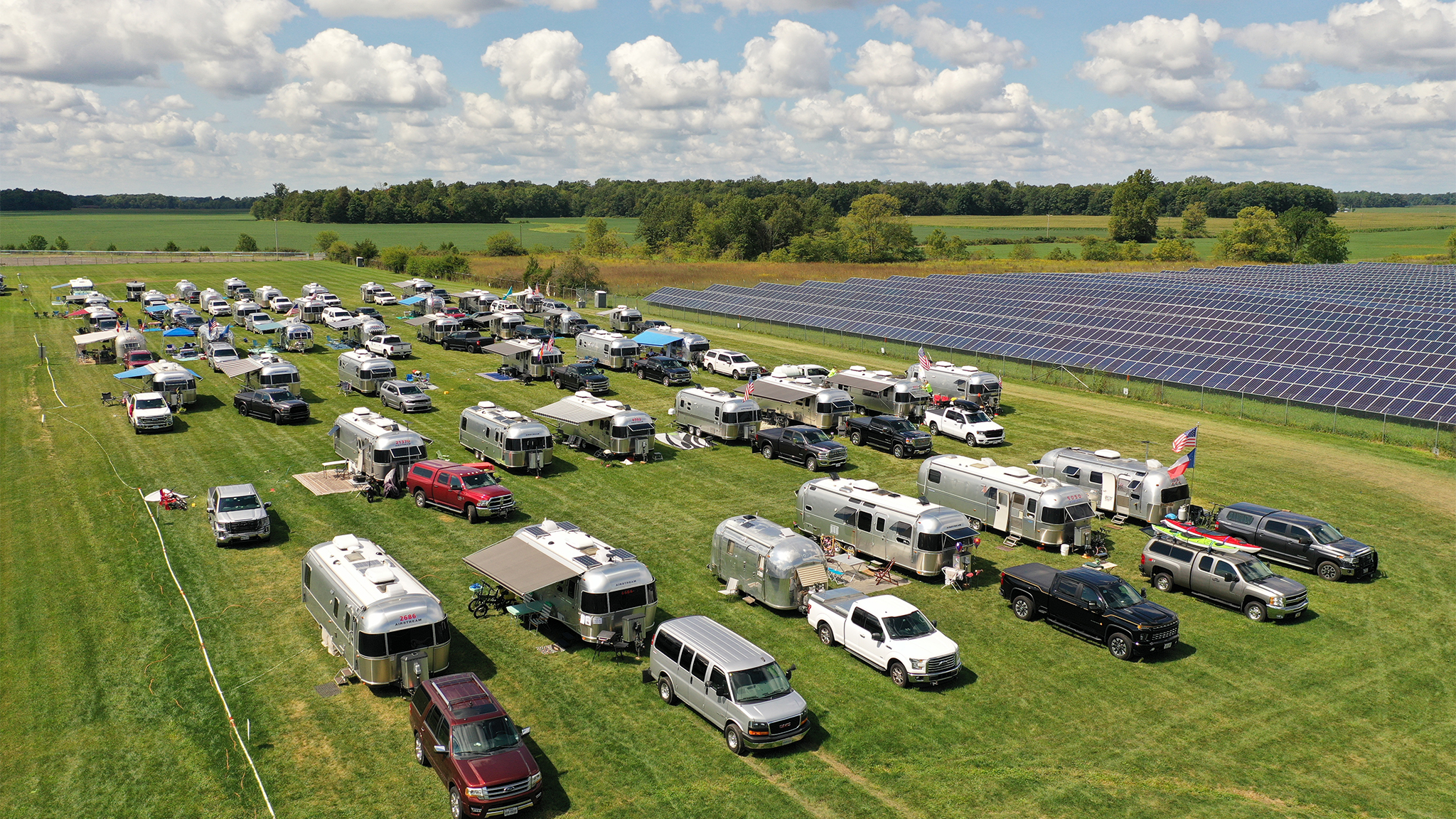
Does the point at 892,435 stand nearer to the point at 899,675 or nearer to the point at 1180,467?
the point at 1180,467

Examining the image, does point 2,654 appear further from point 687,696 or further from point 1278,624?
point 1278,624

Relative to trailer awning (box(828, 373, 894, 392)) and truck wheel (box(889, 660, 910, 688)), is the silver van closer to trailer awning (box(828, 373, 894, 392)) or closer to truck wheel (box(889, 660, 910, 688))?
truck wheel (box(889, 660, 910, 688))

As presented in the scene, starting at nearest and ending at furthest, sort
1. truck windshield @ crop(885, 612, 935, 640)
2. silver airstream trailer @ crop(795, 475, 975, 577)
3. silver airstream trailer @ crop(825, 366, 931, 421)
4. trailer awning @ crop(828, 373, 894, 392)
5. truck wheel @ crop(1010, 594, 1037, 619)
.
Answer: truck windshield @ crop(885, 612, 935, 640)
truck wheel @ crop(1010, 594, 1037, 619)
silver airstream trailer @ crop(795, 475, 975, 577)
silver airstream trailer @ crop(825, 366, 931, 421)
trailer awning @ crop(828, 373, 894, 392)

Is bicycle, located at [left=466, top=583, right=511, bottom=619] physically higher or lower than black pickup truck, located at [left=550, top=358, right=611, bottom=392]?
lower

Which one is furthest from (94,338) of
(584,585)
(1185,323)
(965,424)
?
(1185,323)

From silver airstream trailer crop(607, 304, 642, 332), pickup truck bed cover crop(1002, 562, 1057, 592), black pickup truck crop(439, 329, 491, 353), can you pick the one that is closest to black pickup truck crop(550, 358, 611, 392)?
black pickup truck crop(439, 329, 491, 353)

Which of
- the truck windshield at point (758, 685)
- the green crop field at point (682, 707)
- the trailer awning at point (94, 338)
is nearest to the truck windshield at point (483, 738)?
the green crop field at point (682, 707)

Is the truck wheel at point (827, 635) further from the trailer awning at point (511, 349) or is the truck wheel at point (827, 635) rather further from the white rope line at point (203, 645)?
the trailer awning at point (511, 349)
